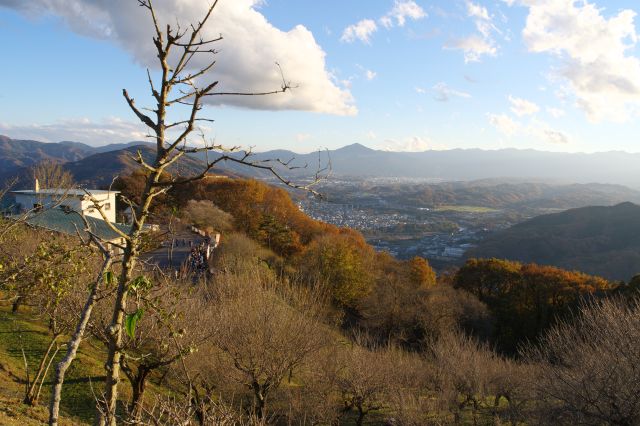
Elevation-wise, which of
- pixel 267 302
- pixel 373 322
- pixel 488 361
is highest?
pixel 267 302

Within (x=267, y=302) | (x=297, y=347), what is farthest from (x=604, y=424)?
(x=267, y=302)

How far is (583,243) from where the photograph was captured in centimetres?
8562

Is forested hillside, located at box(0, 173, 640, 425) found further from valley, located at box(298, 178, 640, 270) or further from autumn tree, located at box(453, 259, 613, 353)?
valley, located at box(298, 178, 640, 270)

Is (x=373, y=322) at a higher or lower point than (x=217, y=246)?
lower

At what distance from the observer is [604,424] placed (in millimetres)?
12250

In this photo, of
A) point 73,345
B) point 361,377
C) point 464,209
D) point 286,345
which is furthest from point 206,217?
point 464,209

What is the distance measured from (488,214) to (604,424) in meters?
156

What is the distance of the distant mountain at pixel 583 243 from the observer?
236 feet

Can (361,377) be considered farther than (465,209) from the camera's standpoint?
No

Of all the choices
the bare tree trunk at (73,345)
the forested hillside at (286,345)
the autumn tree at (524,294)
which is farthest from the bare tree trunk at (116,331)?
the autumn tree at (524,294)

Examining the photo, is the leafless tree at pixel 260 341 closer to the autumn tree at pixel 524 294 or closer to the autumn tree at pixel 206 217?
the autumn tree at pixel 524 294

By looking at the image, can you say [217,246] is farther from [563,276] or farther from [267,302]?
[563,276]

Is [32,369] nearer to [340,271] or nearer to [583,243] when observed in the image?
[340,271]

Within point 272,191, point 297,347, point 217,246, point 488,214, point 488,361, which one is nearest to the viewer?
point 297,347
